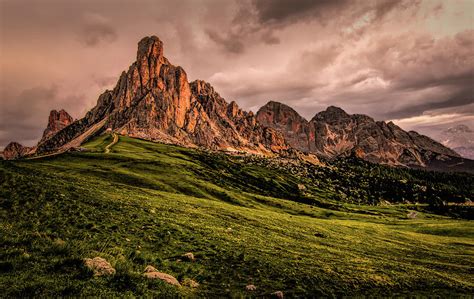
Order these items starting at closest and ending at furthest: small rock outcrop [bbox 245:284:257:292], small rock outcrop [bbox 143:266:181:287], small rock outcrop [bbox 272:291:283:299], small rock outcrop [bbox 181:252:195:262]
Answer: small rock outcrop [bbox 143:266:181:287]
small rock outcrop [bbox 272:291:283:299]
small rock outcrop [bbox 245:284:257:292]
small rock outcrop [bbox 181:252:195:262]

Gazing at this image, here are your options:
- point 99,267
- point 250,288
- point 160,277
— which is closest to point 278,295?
point 250,288

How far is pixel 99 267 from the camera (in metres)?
16.7

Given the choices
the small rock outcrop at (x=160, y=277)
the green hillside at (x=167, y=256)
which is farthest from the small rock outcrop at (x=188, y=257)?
the small rock outcrop at (x=160, y=277)

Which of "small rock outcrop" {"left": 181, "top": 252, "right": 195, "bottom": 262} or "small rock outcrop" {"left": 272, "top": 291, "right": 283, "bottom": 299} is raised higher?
"small rock outcrop" {"left": 181, "top": 252, "right": 195, "bottom": 262}

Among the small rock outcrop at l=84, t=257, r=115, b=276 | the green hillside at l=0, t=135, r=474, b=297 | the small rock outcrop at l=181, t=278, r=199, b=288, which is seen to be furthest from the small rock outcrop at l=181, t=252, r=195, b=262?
the small rock outcrop at l=84, t=257, r=115, b=276

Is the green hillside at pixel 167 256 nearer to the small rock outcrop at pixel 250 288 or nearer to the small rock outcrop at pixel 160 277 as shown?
the small rock outcrop at pixel 250 288

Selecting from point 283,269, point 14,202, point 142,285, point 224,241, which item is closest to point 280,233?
point 224,241

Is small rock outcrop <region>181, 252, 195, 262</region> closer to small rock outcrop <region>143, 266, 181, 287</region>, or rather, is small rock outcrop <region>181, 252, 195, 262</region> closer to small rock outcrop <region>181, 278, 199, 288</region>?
small rock outcrop <region>181, 278, 199, 288</region>

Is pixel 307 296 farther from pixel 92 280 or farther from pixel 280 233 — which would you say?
pixel 280 233

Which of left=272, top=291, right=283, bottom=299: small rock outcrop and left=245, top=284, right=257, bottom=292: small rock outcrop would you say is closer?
left=272, top=291, right=283, bottom=299: small rock outcrop

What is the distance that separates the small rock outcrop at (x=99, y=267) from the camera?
53.7 feet

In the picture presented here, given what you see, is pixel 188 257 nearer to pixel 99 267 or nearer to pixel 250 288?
pixel 250 288

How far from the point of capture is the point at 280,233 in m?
46.9

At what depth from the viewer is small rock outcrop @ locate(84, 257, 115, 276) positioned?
1636 centimetres
